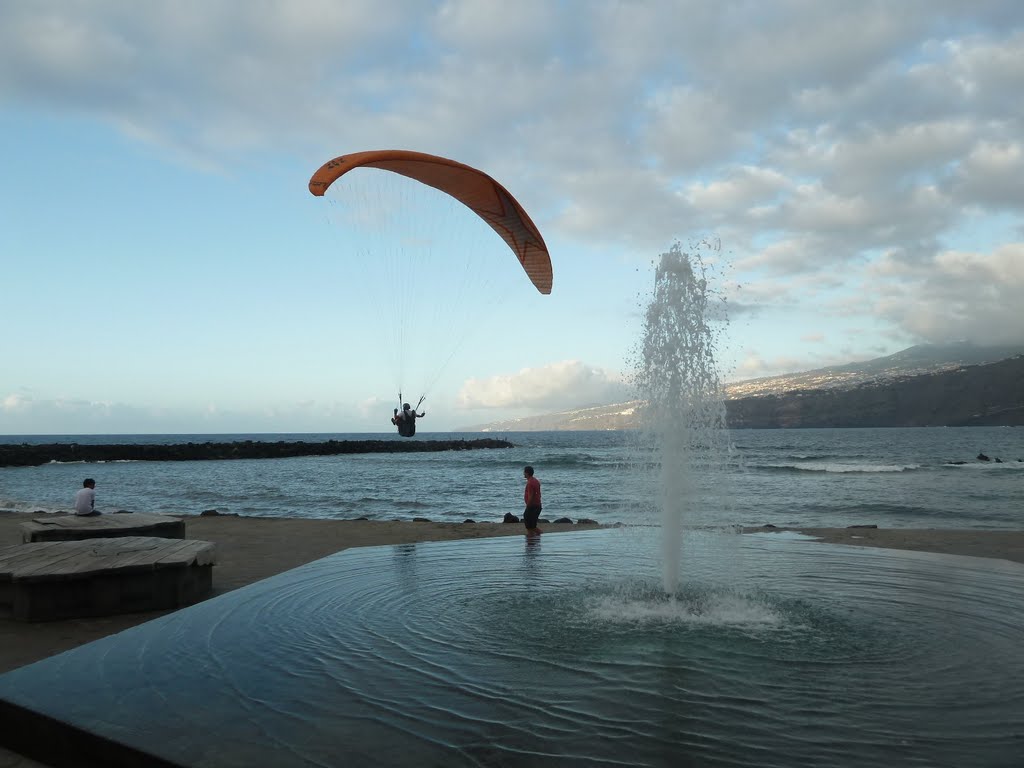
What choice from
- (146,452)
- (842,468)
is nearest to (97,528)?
→ (842,468)

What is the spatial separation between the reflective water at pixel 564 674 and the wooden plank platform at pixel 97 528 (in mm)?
4267

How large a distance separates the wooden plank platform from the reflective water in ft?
14.0

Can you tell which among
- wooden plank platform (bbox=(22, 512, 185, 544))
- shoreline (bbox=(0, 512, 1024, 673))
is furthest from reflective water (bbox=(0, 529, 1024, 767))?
wooden plank platform (bbox=(22, 512, 185, 544))

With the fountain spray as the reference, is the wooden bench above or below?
below

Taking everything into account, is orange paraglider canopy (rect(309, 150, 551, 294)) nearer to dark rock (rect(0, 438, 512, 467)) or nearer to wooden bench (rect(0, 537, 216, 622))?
wooden bench (rect(0, 537, 216, 622))

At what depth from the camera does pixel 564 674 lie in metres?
5.39

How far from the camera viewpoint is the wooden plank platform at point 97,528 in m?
11.5

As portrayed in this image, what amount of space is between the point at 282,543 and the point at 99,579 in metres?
6.85

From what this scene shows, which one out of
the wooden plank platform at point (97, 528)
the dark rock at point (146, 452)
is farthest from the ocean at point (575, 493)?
the dark rock at point (146, 452)

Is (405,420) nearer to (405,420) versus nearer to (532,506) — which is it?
(405,420)

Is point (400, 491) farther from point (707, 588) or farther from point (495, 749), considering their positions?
point (495, 749)

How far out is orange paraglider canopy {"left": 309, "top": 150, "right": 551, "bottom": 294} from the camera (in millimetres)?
14750

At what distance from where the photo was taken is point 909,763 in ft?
12.4

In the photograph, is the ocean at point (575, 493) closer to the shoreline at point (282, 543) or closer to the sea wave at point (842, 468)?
the sea wave at point (842, 468)
